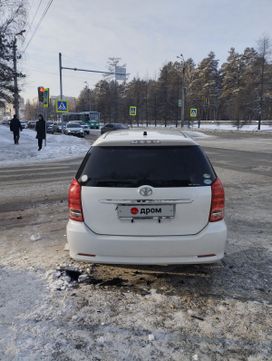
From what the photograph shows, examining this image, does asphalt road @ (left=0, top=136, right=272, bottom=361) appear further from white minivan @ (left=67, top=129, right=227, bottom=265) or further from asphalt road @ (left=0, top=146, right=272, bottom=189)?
asphalt road @ (left=0, top=146, right=272, bottom=189)

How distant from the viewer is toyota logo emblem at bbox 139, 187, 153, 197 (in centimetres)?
371

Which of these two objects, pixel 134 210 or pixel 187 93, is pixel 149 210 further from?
pixel 187 93

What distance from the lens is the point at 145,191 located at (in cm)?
372

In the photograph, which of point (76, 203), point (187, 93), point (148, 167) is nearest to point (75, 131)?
point (76, 203)

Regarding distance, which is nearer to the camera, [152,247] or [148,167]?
[152,247]

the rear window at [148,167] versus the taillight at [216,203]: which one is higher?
the rear window at [148,167]

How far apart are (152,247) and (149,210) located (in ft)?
1.20

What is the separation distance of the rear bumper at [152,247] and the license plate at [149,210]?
8.7 inches

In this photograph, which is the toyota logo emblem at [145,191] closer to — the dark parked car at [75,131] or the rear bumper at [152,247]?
the rear bumper at [152,247]

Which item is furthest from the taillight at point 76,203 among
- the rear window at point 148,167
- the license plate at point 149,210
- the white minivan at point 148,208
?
the license plate at point 149,210

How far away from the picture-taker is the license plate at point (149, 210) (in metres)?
3.73

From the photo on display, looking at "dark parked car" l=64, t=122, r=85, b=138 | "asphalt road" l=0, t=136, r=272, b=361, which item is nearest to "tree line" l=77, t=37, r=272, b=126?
"dark parked car" l=64, t=122, r=85, b=138

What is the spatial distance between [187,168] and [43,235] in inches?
118

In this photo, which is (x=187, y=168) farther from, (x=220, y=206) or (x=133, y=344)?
(x=133, y=344)
